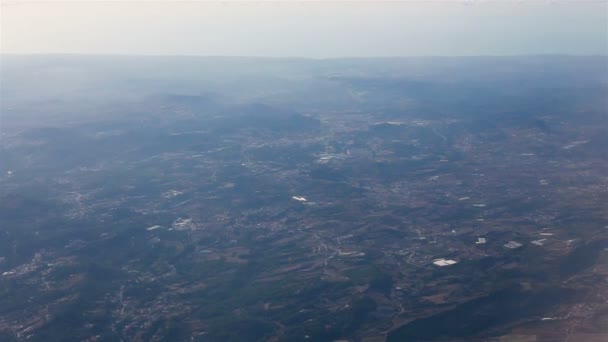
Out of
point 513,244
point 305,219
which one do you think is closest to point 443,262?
point 513,244

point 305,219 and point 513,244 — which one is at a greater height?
point 513,244

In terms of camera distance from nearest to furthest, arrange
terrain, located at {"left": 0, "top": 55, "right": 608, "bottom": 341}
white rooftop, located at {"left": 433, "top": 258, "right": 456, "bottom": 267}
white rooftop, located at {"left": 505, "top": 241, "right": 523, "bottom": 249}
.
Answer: terrain, located at {"left": 0, "top": 55, "right": 608, "bottom": 341}, white rooftop, located at {"left": 433, "top": 258, "right": 456, "bottom": 267}, white rooftop, located at {"left": 505, "top": 241, "right": 523, "bottom": 249}

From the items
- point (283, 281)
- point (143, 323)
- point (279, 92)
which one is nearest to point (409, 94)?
point (279, 92)

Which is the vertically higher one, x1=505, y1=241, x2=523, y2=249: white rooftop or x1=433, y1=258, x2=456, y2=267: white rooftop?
x1=505, y1=241, x2=523, y2=249: white rooftop

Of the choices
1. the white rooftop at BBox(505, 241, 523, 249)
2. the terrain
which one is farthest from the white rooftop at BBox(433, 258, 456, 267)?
the white rooftop at BBox(505, 241, 523, 249)

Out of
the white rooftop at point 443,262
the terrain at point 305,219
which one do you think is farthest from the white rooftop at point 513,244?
the white rooftop at point 443,262

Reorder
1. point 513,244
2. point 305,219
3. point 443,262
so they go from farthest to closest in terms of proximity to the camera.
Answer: point 305,219 → point 513,244 → point 443,262

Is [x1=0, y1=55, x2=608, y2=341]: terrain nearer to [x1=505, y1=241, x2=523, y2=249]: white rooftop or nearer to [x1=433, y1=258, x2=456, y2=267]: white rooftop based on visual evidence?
[x1=433, y1=258, x2=456, y2=267]: white rooftop

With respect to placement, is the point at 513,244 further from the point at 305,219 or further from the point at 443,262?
the point at 305,219

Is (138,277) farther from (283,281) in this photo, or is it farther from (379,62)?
(379,62)

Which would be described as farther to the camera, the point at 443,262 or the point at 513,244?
the point at 513,244

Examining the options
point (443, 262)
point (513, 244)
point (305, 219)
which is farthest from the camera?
point (305, 219)

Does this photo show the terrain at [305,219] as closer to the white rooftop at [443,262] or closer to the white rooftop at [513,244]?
the white rooftop at [443,262]
